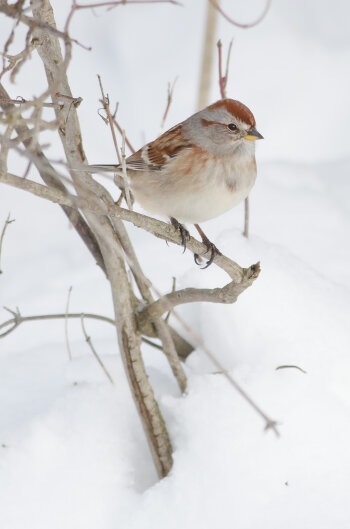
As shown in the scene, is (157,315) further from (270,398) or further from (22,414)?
(22,414)

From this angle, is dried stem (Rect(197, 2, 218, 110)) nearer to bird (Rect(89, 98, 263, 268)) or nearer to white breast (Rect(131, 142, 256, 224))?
bird (Rect(89, 98, 263, 268))

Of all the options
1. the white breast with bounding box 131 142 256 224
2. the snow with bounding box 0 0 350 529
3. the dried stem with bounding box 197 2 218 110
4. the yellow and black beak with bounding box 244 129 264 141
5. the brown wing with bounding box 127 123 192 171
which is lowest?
the snow with bounding box 0 0 350 529

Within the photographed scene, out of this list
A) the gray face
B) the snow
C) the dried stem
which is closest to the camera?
the snow

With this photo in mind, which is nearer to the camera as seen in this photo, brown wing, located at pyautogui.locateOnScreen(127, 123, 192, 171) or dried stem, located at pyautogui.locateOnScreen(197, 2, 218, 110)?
brown wing, located at pyautogui.locateOnScreen(127, 123, 192, 171)

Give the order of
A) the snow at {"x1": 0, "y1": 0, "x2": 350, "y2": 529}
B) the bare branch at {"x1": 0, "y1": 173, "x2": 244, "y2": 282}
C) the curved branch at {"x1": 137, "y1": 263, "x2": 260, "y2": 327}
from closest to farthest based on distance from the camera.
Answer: the bare branch at {"x1": 0, "y1": 173, "x2": 244, "y2": 282}, the curved branch at {"x1": 137, "y1": 263, "x2": 260, "y2": 327}, the snow at {"x1": 0, "y1": 0, "x2": 350, "y2": 529}

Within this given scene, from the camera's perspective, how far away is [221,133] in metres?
2.33

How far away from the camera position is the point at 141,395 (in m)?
2.37

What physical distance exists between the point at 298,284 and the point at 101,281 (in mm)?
1206

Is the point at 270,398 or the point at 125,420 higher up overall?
the point at 270,398

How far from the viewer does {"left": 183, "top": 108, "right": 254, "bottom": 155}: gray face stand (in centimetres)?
231

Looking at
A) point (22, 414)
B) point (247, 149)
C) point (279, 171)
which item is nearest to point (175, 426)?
point (22, 414)

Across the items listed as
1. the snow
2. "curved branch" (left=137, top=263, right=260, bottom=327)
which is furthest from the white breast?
the snow

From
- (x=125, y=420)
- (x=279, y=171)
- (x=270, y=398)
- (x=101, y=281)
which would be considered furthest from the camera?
(x=279, y=171)

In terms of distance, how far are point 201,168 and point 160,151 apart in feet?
0.66
